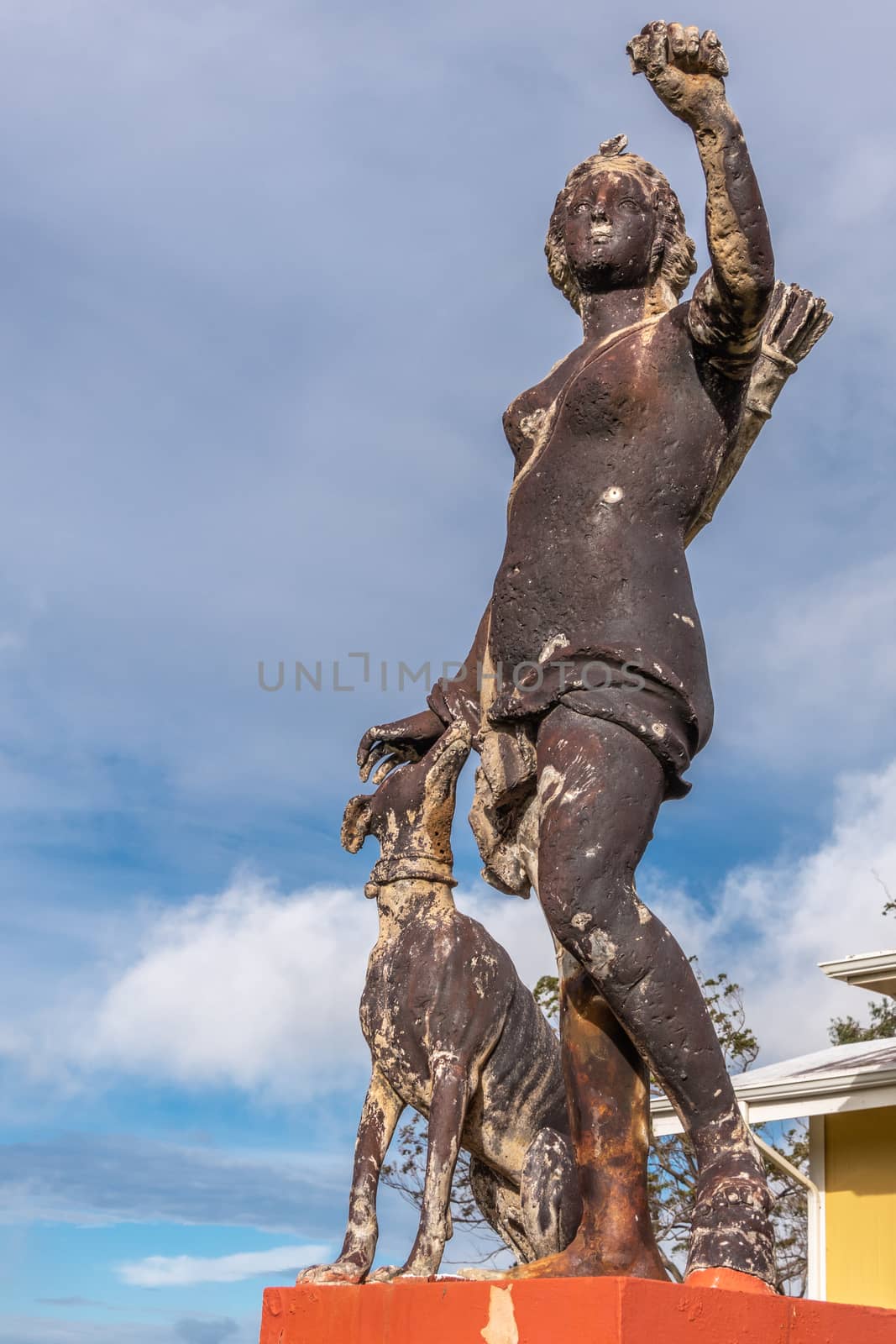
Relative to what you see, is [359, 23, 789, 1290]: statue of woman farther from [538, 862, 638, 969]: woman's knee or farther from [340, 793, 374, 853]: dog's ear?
[340, 793, 374, 853]: dog's ear

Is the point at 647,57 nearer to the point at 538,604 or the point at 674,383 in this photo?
the point at 674,383

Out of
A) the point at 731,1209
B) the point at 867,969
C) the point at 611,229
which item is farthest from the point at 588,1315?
the point at 867,969

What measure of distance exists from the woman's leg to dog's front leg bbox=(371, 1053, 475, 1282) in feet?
1.98

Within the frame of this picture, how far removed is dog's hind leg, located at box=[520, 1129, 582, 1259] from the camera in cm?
443

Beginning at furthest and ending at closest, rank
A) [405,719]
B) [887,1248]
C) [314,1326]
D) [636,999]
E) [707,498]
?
[887,1248] < [405,719] < [707,498] < [314,1326] < [636,999]

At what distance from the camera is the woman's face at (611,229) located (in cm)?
425

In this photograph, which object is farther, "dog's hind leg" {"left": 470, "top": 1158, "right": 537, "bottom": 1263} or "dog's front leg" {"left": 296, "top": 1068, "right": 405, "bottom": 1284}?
"dog's hind leg" {"left": 470, "top": 1158, "right": 537, "bottom": 1263}

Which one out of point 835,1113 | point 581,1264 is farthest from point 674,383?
point 835,1113

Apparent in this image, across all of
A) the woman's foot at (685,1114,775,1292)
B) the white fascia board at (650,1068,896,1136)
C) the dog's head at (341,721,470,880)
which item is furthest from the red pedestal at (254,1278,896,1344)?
the white fascia board at (650,1068,896,1136)

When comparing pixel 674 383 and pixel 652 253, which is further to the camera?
pixel 652 253

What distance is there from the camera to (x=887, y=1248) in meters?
11.2

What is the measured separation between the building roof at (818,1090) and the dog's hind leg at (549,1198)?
6.87 metres

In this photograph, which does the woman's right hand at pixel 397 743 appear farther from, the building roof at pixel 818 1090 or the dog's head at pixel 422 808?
the building roof at pixel 818 1090

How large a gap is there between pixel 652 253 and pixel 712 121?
0.69 meters
